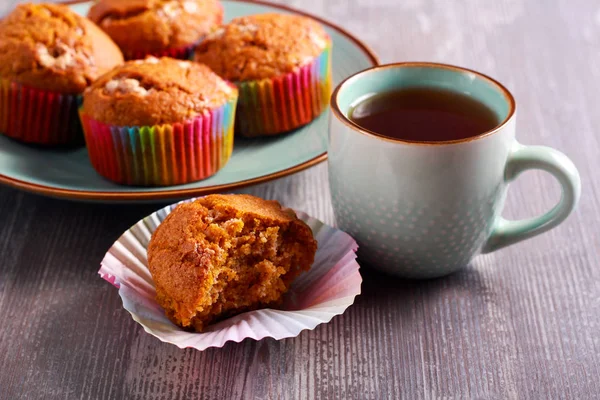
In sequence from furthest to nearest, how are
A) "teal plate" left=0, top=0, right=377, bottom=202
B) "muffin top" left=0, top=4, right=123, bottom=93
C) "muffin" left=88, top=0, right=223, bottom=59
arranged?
"muffin" left=88, top=0, right=223, bottom=59, "muffin top" left=0, top=4, right=123, bottom=93, "teal plate" left=0, top=0, right=377, bottom=202

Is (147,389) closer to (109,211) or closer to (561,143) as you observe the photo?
(109,211)

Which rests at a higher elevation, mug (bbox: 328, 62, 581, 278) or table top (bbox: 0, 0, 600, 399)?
mug (bbox: 328, 62, 581, 278)

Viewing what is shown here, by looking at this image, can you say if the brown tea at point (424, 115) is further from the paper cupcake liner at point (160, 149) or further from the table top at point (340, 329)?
the paper cupcake liner at point (160, 149)

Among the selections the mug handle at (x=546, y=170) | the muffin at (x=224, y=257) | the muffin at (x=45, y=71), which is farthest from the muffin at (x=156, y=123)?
the mug handle at (x=546, y=170)

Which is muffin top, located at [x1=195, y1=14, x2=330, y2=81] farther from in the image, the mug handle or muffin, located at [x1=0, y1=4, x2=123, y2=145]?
the mug handle

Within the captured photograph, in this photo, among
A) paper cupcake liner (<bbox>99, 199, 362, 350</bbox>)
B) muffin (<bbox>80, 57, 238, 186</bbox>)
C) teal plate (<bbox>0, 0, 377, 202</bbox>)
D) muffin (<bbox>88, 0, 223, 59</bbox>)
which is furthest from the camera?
muffin (<bbox>88, 0, 223, 59</bbox>)

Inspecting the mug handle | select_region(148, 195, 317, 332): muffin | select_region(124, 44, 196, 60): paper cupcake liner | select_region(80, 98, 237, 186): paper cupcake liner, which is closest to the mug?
the mug handle
